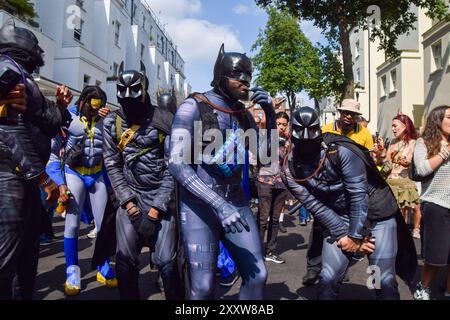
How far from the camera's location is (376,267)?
3.00 m

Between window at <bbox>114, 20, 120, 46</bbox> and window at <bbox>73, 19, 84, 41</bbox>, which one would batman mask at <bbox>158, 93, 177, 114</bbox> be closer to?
window at <bbox>73, 19, 84, 41</bbox>

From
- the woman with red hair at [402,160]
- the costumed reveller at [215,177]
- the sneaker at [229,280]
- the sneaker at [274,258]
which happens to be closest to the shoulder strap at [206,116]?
the costumed reveller at [215,177]

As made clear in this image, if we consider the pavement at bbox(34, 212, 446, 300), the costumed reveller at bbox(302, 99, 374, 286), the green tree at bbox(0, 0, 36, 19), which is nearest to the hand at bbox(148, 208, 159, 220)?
the pavement at bbox(34, 212, 446, 300)

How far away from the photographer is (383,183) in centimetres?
323

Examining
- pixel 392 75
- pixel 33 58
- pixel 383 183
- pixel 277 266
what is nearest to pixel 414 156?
pixel 383 183

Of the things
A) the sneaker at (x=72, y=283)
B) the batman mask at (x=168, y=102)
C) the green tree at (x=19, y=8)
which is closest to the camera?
the sneaker at (x=72, y=283)

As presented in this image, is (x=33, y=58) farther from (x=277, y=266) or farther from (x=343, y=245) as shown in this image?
(x=277, y=266)

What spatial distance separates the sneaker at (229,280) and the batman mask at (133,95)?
2.26 meters

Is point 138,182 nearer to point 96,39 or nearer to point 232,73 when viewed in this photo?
point 232,73

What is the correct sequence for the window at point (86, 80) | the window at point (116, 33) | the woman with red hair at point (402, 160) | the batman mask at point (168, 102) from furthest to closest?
the window at point (116, 33), the window at point (86, 80), the woman with red hair at point (402, 160), the batman mask at point (168, 102)

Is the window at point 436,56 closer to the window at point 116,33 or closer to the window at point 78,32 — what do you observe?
the window at point 78,32

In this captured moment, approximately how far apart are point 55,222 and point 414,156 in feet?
24.1

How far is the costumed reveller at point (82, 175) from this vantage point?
13.5 feet
